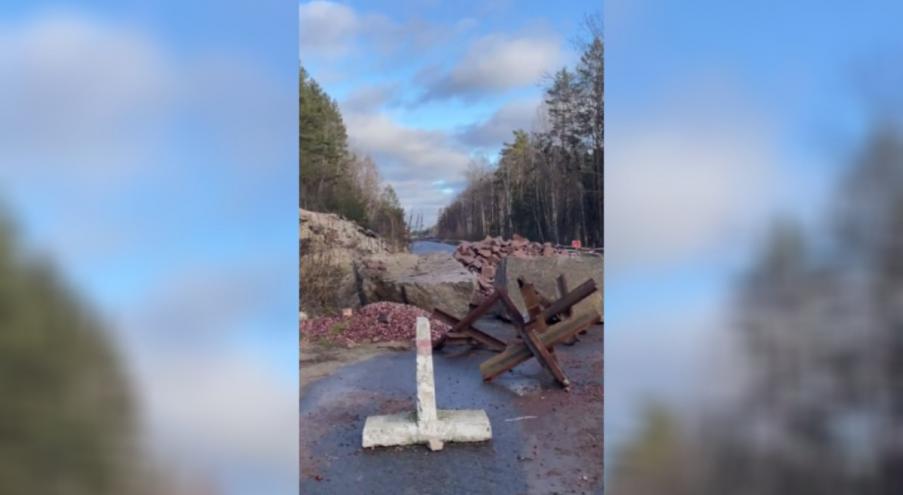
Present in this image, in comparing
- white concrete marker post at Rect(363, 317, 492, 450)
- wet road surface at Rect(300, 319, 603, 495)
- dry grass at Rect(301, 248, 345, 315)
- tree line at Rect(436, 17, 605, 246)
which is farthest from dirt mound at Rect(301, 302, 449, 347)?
white concrete marker post at Rect(363, 317, 492, 450)

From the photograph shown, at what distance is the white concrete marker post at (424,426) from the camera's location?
3.41 m

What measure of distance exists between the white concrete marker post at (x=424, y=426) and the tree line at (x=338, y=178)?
1167 mm

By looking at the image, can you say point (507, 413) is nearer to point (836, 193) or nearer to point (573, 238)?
point (573, 238)

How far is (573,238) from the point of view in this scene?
171 inches

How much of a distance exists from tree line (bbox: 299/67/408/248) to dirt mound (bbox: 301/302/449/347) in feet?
2.32

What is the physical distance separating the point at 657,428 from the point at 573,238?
2.48m

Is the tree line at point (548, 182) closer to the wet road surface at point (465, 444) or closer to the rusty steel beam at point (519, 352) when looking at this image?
the rusty steel beam at point (519, 352)

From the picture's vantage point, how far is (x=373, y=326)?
4816 millimetres

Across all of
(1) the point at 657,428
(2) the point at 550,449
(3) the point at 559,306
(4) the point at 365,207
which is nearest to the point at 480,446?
(2) the point at 550,449

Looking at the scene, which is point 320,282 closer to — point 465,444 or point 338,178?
point 338,178

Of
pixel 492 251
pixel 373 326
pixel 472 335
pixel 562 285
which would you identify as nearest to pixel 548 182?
pixel 492 251

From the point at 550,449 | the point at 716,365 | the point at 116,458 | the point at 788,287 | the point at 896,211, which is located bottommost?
the point at 550,449

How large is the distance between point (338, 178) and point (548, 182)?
61.5 inches

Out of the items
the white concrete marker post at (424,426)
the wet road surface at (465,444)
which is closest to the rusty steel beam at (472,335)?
the wet road surface at (465,444)
